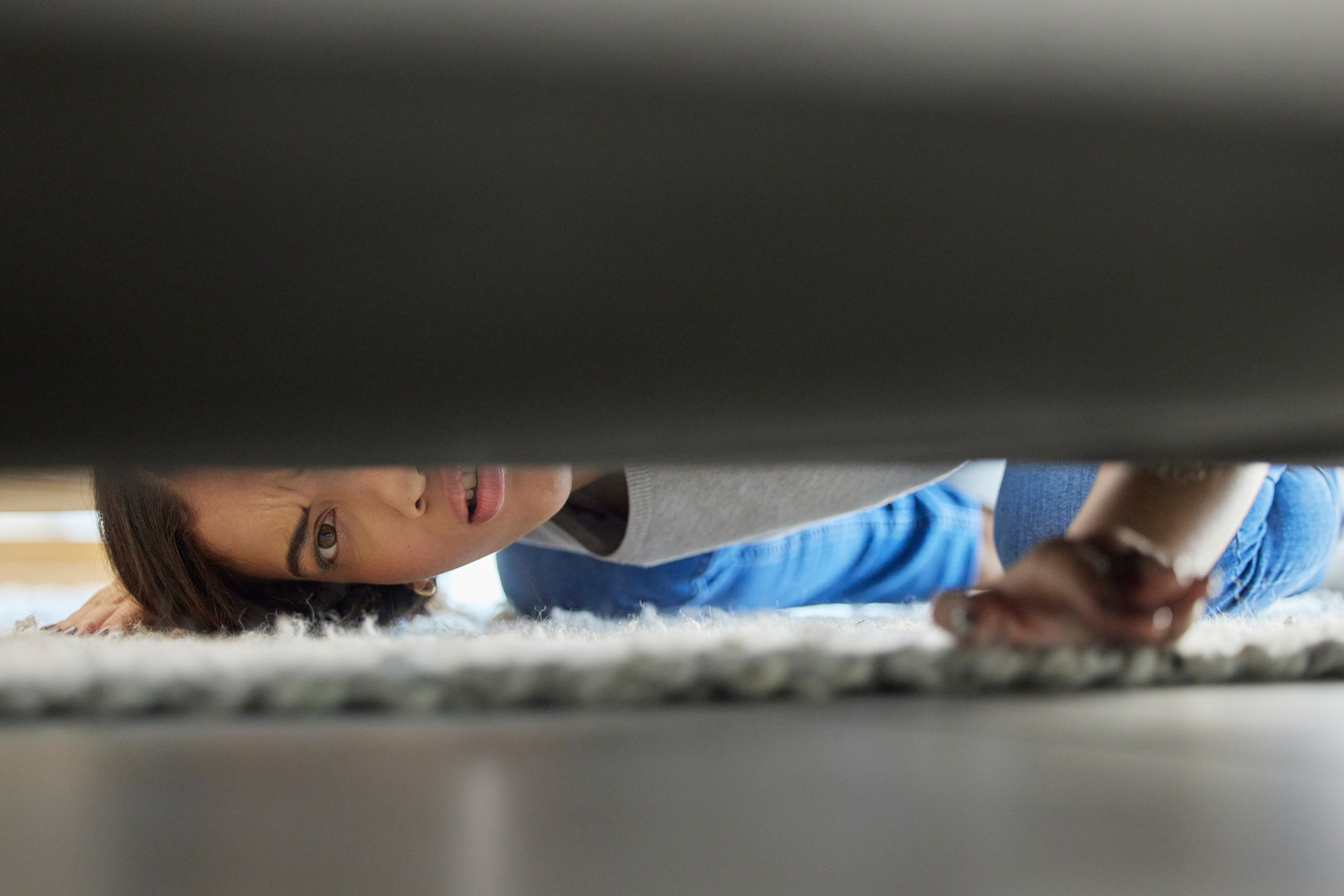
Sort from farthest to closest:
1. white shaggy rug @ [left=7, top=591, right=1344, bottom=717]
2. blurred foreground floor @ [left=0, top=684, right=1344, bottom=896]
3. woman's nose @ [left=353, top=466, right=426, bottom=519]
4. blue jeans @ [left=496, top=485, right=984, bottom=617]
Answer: blue jeans @ [left=496, top=485, right=984, bottom=617], woman's nose @ [left=353, top=466, right=426, bottom=519], white shaggy rug @ [left=7, top=591, right=1344, bottom=717], blurred foreground floor @ [left=0, top=684, right=1344, bottom=896]

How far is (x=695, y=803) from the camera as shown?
0.18 meters

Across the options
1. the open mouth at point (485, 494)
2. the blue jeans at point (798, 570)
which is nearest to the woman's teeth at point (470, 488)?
the open mouth at point (485, 494)

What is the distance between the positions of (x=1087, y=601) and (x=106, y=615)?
842 mm

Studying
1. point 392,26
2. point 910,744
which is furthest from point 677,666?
point 392,26

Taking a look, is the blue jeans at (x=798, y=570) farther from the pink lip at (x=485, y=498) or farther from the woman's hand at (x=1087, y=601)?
the woman's hand at (x=1087, y=601)

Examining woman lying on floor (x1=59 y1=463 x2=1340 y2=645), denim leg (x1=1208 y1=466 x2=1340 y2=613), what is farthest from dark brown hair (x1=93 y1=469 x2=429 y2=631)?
denim leg (x1=1208 y1=466 x2=1340 y2=613)

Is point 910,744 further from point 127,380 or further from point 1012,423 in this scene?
point 127,380

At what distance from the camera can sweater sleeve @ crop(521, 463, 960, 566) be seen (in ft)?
2.34

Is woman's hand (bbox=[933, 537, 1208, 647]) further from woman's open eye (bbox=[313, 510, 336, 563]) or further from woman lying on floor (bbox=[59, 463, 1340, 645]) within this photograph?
woman's open eye (bbox=[313, 510, 336, 563])

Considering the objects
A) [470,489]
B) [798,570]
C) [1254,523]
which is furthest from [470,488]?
[1254,523]

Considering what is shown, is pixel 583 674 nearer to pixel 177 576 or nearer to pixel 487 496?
pixel 487 496

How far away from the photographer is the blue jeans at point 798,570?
3.31ft

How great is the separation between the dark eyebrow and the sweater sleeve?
246mm

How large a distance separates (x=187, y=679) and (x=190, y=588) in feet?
1.61
